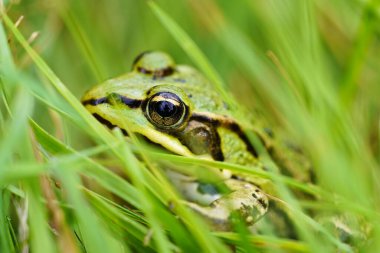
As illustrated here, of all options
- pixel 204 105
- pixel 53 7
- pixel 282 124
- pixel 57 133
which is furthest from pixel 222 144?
pixel 53 7

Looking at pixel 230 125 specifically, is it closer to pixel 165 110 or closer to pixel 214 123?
pixel 214 123

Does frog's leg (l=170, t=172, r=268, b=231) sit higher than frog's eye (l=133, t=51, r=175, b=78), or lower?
lower

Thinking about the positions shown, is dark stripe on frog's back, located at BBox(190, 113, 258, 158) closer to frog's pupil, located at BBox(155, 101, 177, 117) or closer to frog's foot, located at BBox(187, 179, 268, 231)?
frog's pupil, located at BBox(155, 101, 177, 117)

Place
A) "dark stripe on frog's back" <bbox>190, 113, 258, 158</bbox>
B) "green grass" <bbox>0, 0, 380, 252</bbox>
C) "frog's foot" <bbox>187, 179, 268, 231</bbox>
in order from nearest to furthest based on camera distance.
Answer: "green grass" <bbox>0, 0, 380, 252</bbox> → "frog's foot" <bbox>187, 179, 268, 231</bbox> → "dark stripe on frog's back" <bbox>190, 113, 258, 158</bbox>

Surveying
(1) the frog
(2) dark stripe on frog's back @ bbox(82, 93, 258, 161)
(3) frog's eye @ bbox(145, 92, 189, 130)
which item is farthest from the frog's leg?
(3) frog's eye @ bbox(145, 92, 189, 130)

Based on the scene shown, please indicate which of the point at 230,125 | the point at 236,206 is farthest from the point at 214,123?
the point at 236,206

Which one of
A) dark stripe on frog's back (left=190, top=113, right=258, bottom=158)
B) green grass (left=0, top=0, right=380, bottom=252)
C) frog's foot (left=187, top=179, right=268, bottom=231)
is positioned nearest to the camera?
green grass (left=0, top=0, right=380, bottom=252)

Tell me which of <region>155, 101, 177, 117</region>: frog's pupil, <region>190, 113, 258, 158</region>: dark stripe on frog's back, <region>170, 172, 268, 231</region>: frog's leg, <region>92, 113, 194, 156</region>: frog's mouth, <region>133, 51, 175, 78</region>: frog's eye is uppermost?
<region>133, 51, 175, 78</region>: frog's eye

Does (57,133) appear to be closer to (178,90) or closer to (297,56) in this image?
(178,90)

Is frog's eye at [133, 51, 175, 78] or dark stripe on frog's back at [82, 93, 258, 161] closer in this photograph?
dark stripe on frog's back at [82, 93, 258, 161]
